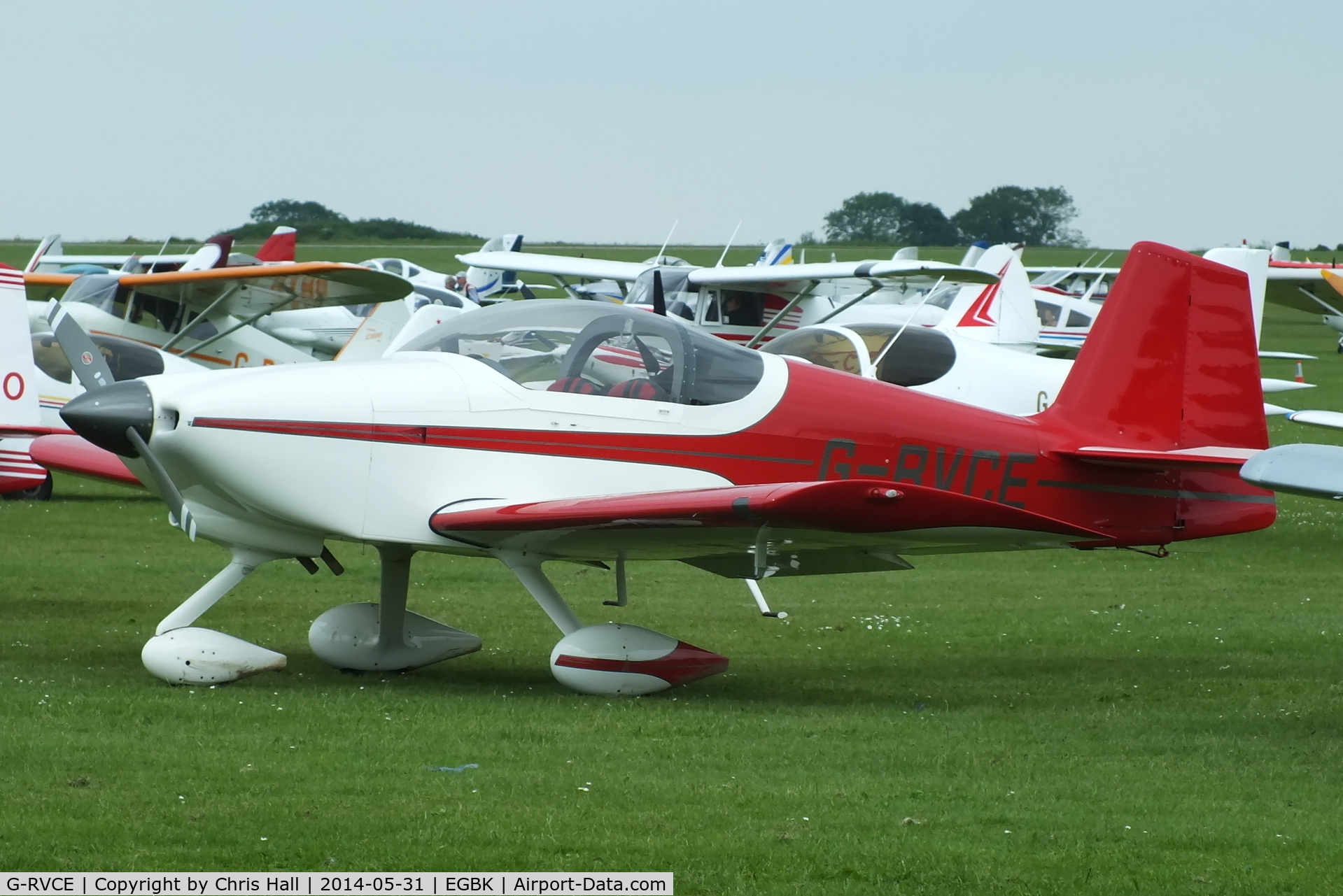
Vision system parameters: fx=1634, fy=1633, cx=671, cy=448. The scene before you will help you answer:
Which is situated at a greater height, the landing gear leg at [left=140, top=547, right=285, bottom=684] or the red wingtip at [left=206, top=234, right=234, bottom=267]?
the red wingtip at [left=206, top=234, right=234, bottom=267]

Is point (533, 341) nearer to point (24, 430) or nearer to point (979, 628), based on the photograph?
point (24, 430)

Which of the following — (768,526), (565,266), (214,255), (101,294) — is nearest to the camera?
(768,526)

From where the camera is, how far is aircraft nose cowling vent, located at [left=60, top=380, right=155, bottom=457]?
720cm

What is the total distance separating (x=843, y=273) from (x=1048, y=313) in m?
7.94

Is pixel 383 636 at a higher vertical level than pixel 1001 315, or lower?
lower

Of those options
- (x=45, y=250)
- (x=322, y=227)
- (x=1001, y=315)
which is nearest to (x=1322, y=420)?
(x=1001, y=315)

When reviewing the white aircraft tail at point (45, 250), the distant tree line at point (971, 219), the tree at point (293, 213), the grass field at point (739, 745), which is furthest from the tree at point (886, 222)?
the grass field at point (739, 745)

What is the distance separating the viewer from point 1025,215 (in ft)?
376

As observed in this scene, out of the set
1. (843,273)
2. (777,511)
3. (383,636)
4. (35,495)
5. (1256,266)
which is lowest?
(35,495)

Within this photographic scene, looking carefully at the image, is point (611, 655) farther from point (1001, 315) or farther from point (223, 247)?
point (223, 247)

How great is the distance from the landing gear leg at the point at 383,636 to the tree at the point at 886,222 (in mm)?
102786

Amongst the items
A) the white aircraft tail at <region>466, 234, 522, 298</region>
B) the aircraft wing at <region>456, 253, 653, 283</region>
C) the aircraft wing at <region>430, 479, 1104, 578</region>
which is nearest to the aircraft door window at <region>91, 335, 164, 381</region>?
the aircraft wing at <region>430, 479, 1104, 578</region>

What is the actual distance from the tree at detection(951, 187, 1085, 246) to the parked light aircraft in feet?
349

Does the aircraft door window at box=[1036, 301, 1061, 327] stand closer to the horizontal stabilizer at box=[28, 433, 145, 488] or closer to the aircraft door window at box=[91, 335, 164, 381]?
the aircraft door window at box=[91, 335, 164, 381]
